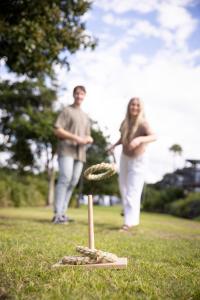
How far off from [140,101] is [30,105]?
74.3 feet

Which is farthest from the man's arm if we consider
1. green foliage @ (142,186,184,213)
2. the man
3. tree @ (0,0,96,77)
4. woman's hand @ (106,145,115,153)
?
green foliage @ (142,186,184,213)

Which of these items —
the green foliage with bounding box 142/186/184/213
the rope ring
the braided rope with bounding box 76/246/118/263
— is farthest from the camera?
the green foliage with bounding box 142/186/184/213

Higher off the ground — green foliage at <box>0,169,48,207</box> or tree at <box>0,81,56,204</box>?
tree at <box>0,81,56,204</box>

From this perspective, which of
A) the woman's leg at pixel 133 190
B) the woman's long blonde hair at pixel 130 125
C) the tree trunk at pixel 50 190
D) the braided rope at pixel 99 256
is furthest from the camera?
the tree trunk at pixel 50 190

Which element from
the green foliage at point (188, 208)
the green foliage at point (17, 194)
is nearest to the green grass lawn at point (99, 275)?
the green foliage at point (188, 208)

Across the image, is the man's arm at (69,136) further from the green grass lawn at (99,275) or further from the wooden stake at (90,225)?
the wooden stake at (90,225)

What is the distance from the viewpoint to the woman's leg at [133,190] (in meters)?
7.33

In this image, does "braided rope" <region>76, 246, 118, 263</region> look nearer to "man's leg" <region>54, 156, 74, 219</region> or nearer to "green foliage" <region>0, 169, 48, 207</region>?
"man's leg" <region>54, 156, 74, 219</region>

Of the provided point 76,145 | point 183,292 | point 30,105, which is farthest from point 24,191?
point 183,292

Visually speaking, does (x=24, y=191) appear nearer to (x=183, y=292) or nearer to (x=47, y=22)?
(x=47, y=22)

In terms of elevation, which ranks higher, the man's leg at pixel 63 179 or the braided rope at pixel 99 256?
the man's leg at pixel 63 179

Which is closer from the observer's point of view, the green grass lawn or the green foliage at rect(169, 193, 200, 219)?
the green grass lawn

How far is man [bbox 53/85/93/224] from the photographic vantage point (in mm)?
8070

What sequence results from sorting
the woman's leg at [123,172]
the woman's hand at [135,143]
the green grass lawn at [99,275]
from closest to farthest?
the green grass lawn at [99,275]
the woman's hand at [135,143]
the woman's leg at [123,172]
